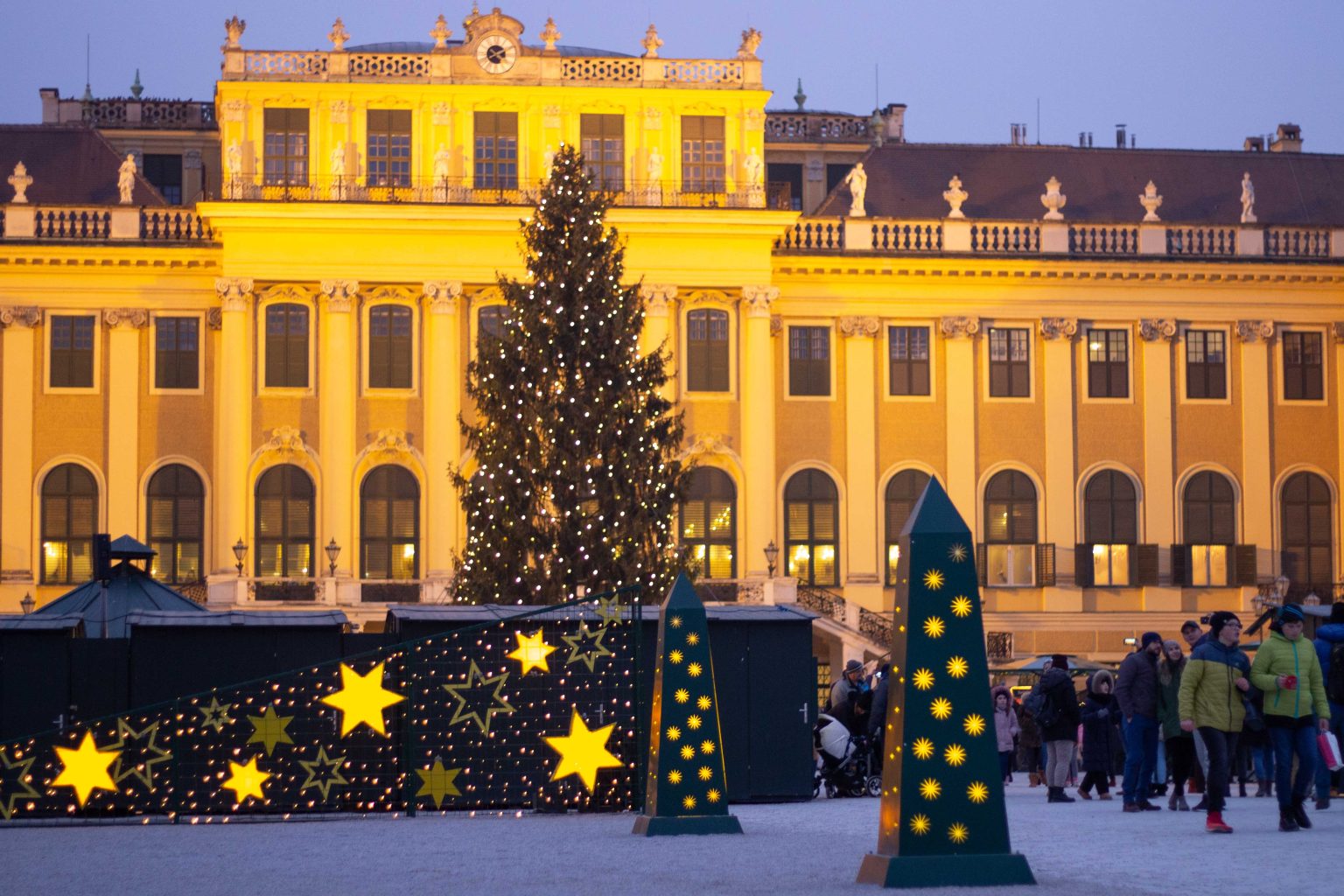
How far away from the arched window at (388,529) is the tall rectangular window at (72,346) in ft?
20.4

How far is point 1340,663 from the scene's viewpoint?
17703 millimetres

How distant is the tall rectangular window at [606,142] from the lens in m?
45.7

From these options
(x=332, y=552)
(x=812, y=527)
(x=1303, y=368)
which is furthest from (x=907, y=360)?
(x=332, y=552)

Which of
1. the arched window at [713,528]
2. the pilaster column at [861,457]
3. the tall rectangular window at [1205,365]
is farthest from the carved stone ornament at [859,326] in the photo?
the tall rectangular window at [1205,365]

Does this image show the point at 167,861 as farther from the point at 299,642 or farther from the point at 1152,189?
the point at 1152,189

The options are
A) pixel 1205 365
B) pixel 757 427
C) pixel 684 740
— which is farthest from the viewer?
pixel 1205 365

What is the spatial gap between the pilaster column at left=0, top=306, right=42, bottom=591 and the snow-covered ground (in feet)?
95.0

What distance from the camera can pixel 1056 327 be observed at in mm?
47719

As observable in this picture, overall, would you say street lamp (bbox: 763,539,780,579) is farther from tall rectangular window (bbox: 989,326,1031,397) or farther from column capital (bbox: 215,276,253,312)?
column capital (bbox: 215,276,253,312)

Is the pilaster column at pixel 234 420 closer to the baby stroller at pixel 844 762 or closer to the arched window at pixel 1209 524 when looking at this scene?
the arched window at pixel 1209 524

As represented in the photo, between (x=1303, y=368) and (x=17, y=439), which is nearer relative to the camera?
(x=17, y=439)

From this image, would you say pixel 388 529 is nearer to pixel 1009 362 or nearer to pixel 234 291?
pixel 234 291

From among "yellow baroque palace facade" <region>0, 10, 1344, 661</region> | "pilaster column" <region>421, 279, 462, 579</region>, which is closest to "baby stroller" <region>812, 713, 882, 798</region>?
"yellow baroque palace facade" <region>0, 10, 1344, 661</region>

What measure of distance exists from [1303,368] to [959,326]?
7708mm
